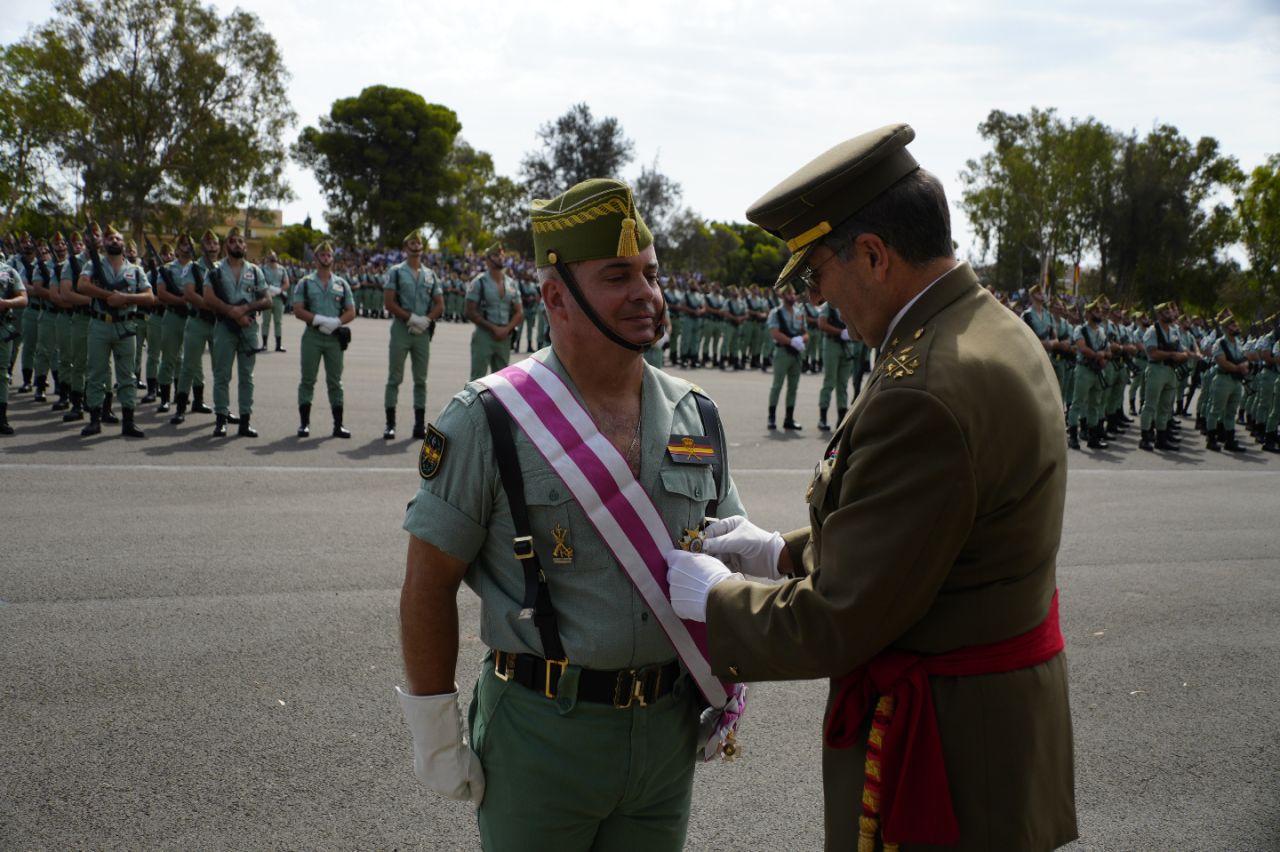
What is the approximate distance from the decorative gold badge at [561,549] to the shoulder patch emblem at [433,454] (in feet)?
0.97

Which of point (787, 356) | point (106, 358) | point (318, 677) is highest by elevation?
point (787, 356)

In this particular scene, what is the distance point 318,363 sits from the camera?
466 inches

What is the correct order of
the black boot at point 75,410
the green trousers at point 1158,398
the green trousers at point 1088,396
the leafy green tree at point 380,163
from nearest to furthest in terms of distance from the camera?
the black boot at point 75,410 → the green trousers at point 1088,396 → the green trousers at point 1158,398 → the leafy green tree at point 380,163

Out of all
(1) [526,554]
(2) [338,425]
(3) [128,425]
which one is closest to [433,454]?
(1) [526,554]

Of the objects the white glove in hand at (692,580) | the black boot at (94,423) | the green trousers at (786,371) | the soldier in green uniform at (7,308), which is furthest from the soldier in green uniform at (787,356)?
the white glove in hand at (692,580)

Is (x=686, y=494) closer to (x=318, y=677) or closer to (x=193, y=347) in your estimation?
(x=318, y=677)

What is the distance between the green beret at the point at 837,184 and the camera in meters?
2.04

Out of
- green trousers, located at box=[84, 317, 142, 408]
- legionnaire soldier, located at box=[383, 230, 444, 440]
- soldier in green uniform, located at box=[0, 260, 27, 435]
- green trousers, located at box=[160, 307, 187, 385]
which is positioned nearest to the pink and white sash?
legionnaire soldier, located at box=[383, 230, 444, 440]

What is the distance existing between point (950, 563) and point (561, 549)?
823mm

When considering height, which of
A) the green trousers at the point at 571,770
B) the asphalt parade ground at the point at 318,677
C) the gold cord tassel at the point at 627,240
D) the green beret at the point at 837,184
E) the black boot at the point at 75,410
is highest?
the green beret at the point at 837,184

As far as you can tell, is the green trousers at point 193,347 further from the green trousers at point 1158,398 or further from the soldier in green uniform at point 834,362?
the green trousers at point 1158,398

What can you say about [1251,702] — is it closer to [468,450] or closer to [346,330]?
[468,450]

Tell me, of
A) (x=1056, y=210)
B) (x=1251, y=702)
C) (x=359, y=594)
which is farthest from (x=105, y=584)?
(x=1056, y=210)

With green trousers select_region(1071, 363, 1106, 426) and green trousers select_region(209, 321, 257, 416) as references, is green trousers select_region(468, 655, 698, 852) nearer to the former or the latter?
green trousers select_region(209, 321, 257, 416)
